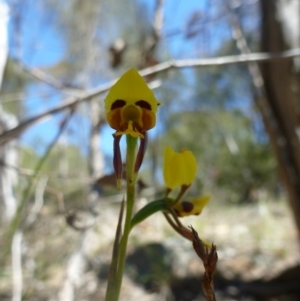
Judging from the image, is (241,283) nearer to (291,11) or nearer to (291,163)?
(291,163)

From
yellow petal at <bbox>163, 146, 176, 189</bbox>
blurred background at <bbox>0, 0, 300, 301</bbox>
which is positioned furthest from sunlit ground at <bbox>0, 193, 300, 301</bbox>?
yellow petal at <bbox>163, 146, 176, 189</bbox>

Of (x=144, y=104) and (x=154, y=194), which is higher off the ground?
→ (x=154, y=194)

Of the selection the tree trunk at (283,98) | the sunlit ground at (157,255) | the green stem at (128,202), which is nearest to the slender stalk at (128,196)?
the green stem at (128,202)

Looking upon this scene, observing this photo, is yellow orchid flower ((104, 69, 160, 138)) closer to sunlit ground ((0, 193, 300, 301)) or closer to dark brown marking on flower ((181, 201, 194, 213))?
dark brown marking on flower ((181, 201, 194, 213))

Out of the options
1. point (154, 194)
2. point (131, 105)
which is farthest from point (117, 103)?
point (154, 194)

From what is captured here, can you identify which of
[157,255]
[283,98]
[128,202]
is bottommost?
[128,202]

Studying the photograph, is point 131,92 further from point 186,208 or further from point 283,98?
point 283,98
